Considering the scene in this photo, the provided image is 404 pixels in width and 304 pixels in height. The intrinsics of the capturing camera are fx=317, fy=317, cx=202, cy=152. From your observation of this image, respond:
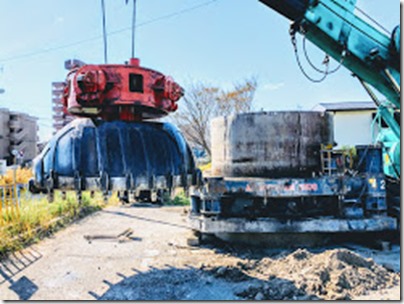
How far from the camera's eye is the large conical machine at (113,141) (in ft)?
8.04

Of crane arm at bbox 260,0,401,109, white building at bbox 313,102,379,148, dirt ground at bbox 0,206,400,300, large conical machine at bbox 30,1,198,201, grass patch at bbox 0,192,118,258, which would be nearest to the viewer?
large conical machine at bbox 30,1,198,201

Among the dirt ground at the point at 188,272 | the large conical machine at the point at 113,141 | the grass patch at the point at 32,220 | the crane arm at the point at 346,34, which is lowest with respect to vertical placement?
the dirt ground at the point at 188,272

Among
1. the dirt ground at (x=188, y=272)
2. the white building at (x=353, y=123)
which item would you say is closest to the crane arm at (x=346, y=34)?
the dirt ground at (x=188, y=272)

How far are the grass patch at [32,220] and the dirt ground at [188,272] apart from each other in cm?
33

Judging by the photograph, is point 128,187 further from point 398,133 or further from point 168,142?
point 398,133

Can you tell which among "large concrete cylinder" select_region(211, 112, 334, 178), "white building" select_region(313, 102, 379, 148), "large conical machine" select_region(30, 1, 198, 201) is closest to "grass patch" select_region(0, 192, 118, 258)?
"large concrete cylinder" select_region(211, 112, 334, 178)

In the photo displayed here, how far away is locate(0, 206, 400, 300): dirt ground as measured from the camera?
11.5 feet

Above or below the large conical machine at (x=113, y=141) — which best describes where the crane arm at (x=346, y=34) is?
above

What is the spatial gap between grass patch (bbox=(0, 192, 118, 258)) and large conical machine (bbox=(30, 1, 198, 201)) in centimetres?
351

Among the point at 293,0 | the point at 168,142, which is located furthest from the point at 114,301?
the point at 293,0

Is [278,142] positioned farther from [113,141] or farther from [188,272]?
[113,141]

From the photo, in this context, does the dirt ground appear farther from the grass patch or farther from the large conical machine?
the large conical machine

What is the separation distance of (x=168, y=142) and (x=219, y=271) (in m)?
2.05

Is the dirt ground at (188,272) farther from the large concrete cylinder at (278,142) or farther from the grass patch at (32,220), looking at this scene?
the large concrete cylinder at (278,142)
